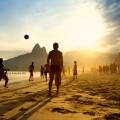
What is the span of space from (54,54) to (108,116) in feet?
20.7

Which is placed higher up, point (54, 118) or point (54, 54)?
point (54, 54)

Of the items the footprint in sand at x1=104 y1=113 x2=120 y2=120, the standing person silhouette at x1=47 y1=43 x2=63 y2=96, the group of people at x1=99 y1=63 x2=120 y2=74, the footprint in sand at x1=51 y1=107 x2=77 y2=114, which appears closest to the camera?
the footprint in sand at x1=104 y1=113 x2=120 y2=120

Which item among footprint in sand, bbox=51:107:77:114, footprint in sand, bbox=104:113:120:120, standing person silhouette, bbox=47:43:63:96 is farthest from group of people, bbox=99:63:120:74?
footprint in sand, bbox=104:113:120:120

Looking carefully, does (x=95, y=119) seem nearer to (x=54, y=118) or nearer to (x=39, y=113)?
(x=54, y=118)

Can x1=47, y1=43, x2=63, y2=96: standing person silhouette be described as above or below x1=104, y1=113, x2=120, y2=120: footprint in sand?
above

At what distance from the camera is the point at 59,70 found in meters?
13.4

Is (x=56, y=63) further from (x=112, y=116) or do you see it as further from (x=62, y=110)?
(x=112, y=116)

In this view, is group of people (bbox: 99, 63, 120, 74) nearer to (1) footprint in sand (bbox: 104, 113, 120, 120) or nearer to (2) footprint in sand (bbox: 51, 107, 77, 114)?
(2) footprint in sand (bbox: 51, 107, 77, 114)

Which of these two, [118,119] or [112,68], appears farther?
[112,68]

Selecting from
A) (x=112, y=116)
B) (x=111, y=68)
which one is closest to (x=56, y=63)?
(x=112, y=116)

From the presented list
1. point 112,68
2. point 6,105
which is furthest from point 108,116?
point 112,68

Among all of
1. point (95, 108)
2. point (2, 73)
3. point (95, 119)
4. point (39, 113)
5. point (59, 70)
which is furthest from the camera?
point (2, 73)

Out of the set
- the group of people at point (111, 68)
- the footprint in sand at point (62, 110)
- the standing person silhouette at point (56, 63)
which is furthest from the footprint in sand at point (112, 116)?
the group of people at point (111, 68)

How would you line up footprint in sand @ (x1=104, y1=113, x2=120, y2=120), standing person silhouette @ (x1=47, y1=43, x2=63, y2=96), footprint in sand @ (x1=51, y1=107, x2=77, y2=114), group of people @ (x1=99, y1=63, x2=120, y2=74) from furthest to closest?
group of people @ (x1=99, y1=63, x2=120, y2=74), standing person silhouette @ (x1=47, y1=43, x2=63, y2=96), footprint in sand @ (x1=51, y1=107, x2=77, y2=114), footprint in sand @ (x1=104, y1=113, x2=120, y2=120)
